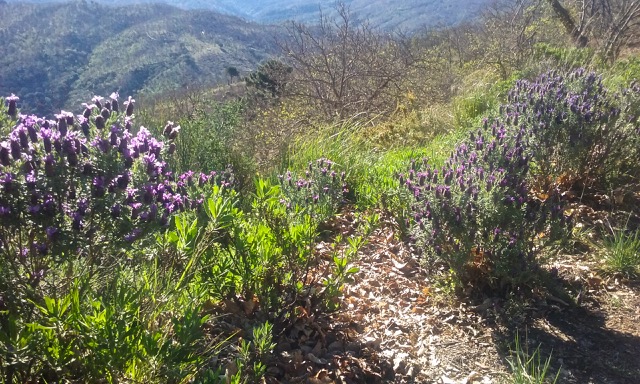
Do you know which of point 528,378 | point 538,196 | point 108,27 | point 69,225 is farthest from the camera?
point 108,27

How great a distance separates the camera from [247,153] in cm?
645

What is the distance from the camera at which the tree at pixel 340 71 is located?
10.5 meters

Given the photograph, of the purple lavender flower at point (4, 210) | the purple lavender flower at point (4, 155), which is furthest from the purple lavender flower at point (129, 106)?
the purple lavender flower at point (4, 210)

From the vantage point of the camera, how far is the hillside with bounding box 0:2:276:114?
292ft

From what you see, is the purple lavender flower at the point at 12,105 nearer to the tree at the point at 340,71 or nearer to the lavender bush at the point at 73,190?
the lavender bush at the point at 73,190

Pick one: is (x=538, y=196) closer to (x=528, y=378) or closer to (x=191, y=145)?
(x=528, y=378)

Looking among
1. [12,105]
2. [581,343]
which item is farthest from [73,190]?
[581,343]

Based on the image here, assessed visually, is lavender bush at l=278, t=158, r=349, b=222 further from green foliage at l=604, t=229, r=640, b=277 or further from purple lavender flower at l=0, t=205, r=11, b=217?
green foliage at l=604, t=229, r=640, b=277

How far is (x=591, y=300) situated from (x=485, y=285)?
692mm

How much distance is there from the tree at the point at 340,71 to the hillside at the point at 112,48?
A: 6927 centimetres

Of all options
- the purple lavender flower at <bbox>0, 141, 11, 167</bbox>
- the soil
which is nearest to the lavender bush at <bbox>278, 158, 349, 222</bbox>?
the soil

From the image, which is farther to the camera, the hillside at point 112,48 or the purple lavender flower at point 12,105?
the hillside at point 112,48

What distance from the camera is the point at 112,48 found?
11394 centimetres

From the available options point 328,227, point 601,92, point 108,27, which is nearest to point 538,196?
point 601,92
